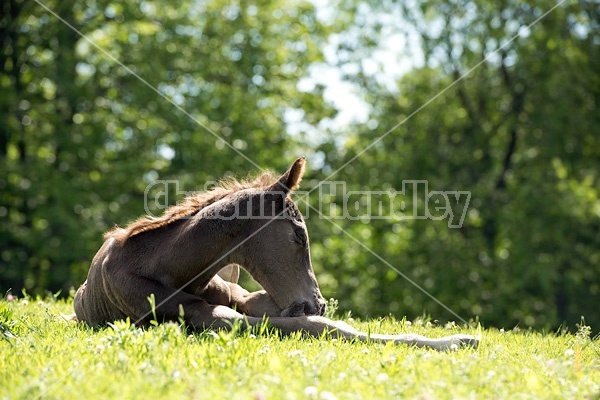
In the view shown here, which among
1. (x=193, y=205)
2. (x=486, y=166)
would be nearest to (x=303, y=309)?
(x=193, y=205)

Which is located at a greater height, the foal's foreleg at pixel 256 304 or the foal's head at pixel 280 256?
the foal's head at pixel 280 256

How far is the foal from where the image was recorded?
684cm

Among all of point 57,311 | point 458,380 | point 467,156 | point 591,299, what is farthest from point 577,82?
point 458,380

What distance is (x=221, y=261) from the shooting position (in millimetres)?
7059

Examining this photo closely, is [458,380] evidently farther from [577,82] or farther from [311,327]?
[577,82]

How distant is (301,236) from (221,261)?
0.78 m

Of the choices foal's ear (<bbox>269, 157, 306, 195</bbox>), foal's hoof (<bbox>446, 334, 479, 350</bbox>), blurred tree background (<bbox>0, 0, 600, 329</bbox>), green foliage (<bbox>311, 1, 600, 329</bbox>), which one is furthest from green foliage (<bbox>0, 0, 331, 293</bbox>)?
foal's hoof (<bbox>446, 334, 479, 350</bbox>)

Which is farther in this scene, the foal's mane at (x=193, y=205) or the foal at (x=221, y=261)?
the foal's mane at (x=193, y=205)

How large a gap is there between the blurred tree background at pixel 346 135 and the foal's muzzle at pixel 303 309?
16.5 meters

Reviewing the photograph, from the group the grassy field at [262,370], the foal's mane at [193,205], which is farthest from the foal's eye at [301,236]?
the grassy field at [262,370]

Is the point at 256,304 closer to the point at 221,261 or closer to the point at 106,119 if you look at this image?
the point at 221,261

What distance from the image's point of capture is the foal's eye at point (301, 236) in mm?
7039

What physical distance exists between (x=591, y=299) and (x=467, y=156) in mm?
6220

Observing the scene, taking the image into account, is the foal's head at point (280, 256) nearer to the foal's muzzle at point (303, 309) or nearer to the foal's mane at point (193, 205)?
the foal's muzzle at point (303, 309)
